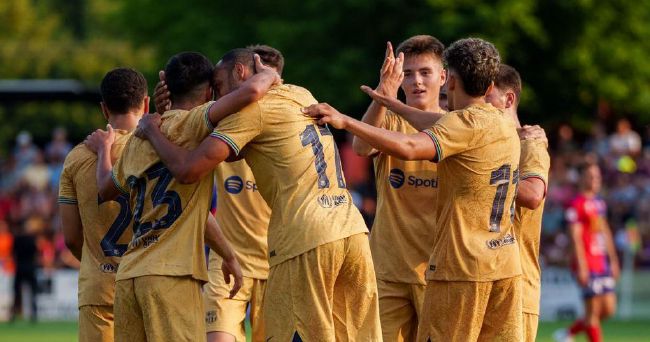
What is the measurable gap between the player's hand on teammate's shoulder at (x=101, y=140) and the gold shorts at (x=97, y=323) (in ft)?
3.63

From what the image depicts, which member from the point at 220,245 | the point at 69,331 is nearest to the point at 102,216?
the point at 220,245

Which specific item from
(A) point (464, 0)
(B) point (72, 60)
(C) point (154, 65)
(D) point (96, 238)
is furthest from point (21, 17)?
(D) point (96, 238)

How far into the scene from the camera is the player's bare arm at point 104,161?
8.75 meters

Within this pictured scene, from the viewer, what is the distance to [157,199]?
8.24 metres

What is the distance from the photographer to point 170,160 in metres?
8.13

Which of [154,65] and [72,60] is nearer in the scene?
[154,65]

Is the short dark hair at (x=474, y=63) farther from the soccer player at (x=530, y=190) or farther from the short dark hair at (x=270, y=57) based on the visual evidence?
the short dark hair at (x=270, y=57)

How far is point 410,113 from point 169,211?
175 centimetres

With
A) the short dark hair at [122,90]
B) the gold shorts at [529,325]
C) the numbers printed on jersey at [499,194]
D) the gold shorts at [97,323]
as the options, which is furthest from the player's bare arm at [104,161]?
the gold shorts at [529,325]

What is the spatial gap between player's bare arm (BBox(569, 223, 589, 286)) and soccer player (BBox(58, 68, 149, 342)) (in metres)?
8.82

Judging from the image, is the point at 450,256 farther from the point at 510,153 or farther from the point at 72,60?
the point at 72,60

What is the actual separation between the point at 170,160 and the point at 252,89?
0.67 m

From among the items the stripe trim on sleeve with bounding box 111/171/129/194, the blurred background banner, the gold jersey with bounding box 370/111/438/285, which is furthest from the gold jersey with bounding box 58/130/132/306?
the blurred background banner

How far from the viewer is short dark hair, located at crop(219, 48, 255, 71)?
8.71m
